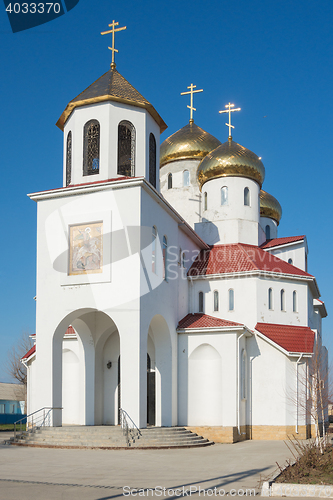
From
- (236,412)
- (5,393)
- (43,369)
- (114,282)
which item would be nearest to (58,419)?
(43,369)

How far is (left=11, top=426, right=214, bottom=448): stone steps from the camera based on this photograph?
16.3m

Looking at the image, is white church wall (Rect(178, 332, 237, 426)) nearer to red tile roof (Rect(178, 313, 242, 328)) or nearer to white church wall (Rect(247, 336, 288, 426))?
red tile roof (Rect(178, 313, 242, 328))

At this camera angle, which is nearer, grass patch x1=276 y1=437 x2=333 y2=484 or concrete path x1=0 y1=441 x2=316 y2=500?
concrete path x1=0 y1=441 x2=316 y2=500

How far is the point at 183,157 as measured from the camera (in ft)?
103

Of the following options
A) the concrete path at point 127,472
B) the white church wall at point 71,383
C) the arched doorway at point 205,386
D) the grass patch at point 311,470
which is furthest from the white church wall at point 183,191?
the grass patch at point 311,470

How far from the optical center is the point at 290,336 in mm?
22500

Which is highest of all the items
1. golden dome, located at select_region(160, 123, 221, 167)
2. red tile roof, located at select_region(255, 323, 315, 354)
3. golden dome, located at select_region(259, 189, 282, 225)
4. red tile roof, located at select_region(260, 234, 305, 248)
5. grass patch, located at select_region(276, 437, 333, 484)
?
golden dome, located at select_region(160, 123, 221, 167)

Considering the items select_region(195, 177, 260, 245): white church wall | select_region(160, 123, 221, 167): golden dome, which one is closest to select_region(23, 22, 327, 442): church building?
select_region(195, 177, 260, 245): white church wall

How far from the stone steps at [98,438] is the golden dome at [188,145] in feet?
58.4

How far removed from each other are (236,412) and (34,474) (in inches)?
413

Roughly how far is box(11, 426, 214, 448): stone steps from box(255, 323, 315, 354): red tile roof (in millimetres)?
5776

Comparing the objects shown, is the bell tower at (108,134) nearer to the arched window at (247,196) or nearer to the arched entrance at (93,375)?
the arched entrance at (93,375)

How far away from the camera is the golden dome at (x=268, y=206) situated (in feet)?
111

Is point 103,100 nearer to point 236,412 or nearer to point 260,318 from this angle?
point 260,318
